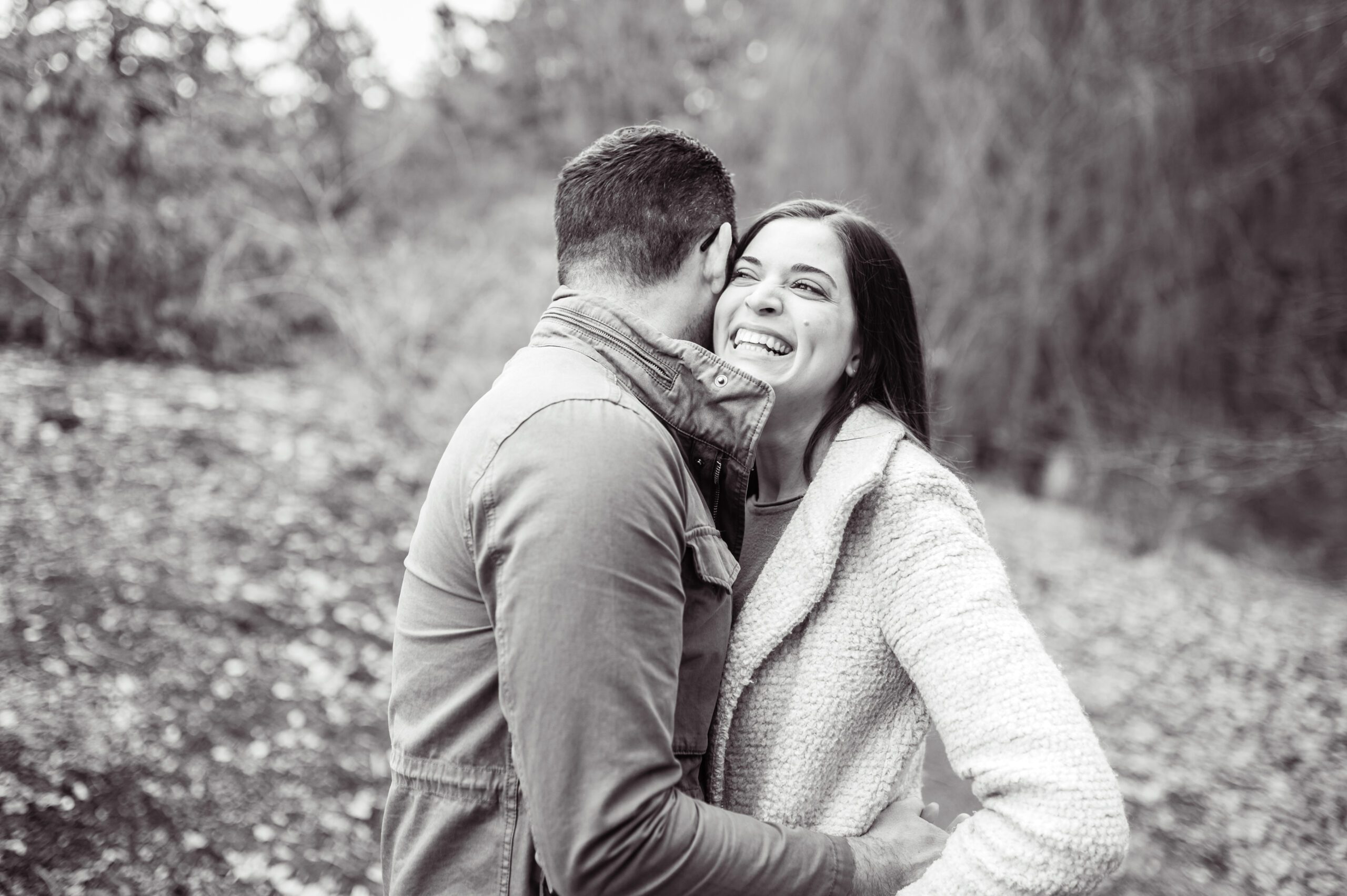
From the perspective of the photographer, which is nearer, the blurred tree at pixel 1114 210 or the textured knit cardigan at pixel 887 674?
the textured knit cardigan at pixel 887 674

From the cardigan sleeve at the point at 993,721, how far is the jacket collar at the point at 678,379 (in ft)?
0.94

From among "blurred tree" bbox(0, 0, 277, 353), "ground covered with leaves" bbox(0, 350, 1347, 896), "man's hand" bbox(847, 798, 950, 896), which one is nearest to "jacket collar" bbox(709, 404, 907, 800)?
"man's hand" bbox(847, 798, 950, 896)

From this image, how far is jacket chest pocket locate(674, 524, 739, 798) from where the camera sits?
1.39m

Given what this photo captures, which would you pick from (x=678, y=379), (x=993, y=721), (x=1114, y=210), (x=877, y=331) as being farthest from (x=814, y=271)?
(x=1114, y=210)

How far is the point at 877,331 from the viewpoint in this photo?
194cm

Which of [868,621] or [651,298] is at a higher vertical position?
[651,298]

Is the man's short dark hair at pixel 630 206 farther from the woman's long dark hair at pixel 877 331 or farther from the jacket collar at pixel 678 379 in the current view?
the woman's long dark hair at pixel 877 331

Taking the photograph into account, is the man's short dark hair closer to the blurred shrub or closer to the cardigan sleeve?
the cardigan sleeve

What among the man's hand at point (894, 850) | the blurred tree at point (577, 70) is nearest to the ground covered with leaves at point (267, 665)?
the man's hand at point (894, 850)

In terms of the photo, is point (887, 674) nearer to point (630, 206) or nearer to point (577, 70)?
point (630, 206)

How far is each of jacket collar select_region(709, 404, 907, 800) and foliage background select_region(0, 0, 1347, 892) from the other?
229 centimetres

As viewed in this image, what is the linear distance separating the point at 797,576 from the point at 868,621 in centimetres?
13

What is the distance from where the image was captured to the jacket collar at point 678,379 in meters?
1.47

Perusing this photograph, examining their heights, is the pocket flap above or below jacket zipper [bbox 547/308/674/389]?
below
